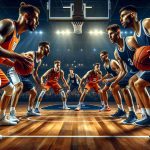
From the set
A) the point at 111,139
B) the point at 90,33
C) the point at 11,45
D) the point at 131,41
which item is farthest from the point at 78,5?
the point at 90,33

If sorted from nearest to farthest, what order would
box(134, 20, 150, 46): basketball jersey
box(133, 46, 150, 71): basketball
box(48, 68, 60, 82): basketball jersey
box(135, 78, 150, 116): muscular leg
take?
box(133, 46, 150, 71): basketball → box(134, 20, 150, 46): basketball jersey → box(135, 78, 150, 116): muscular leg → box(48, 68, 60, 82): basketball jersey

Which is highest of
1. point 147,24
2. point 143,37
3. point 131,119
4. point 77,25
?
point 77,25

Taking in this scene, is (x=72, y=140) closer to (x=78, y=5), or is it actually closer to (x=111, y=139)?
(x=111, y=139)

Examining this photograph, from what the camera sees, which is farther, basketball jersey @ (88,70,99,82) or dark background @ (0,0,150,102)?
dark background @ (0,0,150,102)

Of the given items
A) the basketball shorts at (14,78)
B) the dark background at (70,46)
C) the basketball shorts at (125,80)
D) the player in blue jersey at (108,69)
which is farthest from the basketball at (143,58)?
the dark background at (70,46)

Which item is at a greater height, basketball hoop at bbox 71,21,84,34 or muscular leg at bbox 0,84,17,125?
basketball hoop at bbox 71,21,84,34

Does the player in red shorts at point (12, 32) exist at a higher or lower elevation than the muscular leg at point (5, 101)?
higher

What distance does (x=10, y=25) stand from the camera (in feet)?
9.63

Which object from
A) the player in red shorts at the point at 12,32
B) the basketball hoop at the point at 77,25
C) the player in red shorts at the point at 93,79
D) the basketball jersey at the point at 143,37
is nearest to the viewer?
the player in red shorts at the point at 12,32

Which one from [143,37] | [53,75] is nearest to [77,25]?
[53,75]

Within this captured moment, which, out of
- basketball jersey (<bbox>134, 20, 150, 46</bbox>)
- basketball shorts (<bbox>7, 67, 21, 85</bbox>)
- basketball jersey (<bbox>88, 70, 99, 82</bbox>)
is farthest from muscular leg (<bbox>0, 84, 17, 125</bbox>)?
→ basketball jersey (<bbox>88, 70, 99, 82</bbox>)

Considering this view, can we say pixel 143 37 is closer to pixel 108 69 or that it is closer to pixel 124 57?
pixel 124 57

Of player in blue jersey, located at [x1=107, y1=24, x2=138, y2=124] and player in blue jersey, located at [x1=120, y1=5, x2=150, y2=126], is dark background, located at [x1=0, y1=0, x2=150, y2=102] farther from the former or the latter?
player in blue jersey, located at [x1=120, y1=5, x2=150, y2=126]

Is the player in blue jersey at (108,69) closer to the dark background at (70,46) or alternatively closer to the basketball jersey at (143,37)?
the basketball jersey at (143,37)
